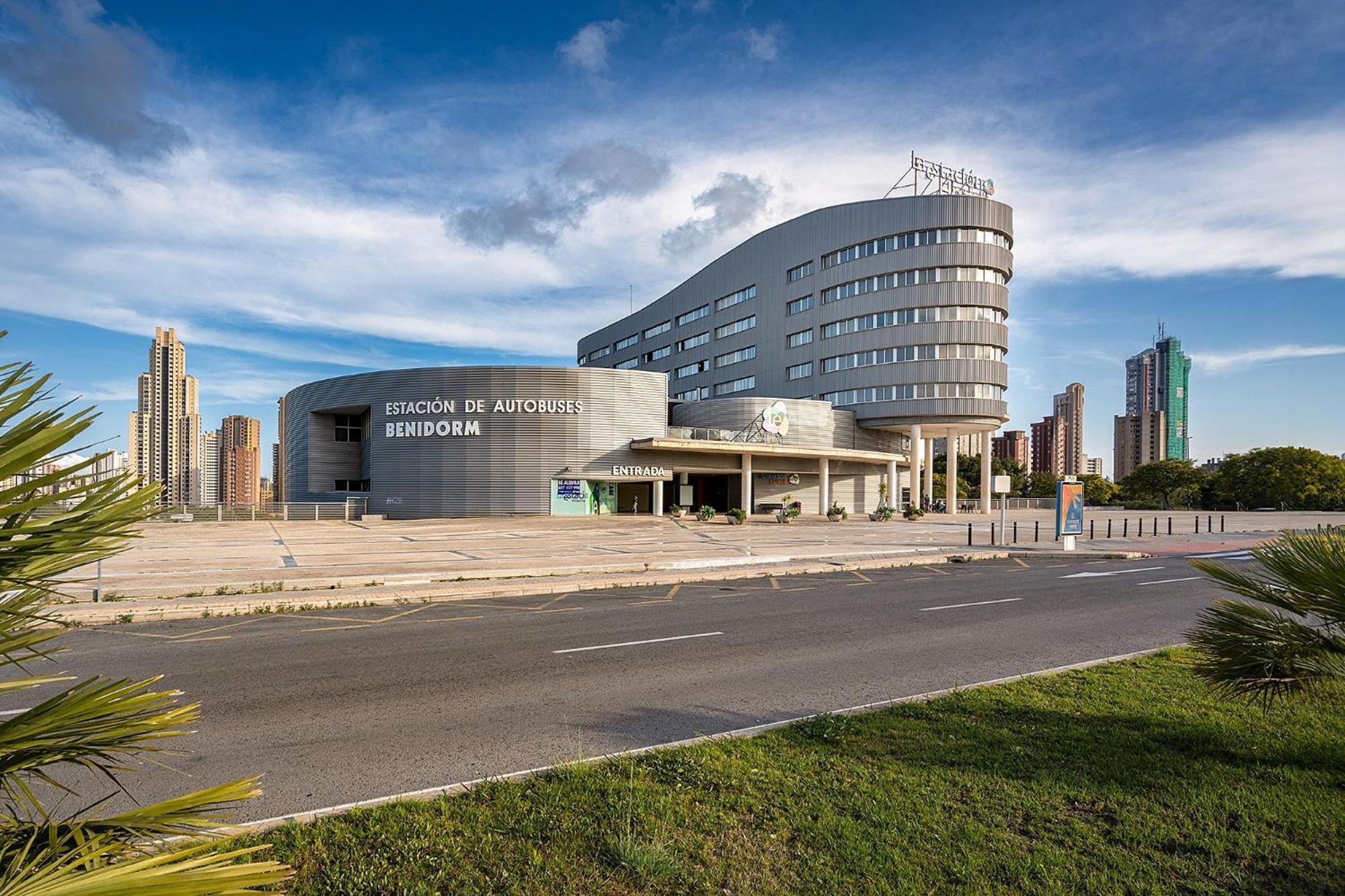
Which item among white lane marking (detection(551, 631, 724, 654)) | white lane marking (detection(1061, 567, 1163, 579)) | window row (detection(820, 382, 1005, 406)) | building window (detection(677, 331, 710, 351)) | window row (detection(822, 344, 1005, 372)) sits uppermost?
building window (detection(677, 331, 710, 351))

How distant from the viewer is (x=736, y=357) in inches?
3100

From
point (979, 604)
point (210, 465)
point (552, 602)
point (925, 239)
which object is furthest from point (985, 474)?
point (210, 465)

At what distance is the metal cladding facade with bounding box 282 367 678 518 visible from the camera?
46719 mm

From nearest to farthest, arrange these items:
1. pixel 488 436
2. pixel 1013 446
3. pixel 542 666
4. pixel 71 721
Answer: pixel 71 721 < pixel 542 666 < pixel 488 436 < pixel 1013 446

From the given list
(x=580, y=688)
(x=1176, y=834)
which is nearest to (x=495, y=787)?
(x=580, y=688)

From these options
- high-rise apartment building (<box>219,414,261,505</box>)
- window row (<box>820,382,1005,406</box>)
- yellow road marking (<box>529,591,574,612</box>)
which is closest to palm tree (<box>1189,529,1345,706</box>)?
yellow road marking (<box>529,591,574,612</box>)

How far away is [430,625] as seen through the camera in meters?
12.3

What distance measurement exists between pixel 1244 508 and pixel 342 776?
101819 millimetres

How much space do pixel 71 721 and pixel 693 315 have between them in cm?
8611

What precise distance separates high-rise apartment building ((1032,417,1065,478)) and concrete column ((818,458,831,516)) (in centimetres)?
15036

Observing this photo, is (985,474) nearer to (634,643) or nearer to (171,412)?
(634,643)

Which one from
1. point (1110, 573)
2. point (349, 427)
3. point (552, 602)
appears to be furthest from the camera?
point (349, 427)

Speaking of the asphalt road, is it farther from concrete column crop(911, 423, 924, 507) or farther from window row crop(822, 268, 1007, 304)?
window row crop(822, 268, 1007, 304)

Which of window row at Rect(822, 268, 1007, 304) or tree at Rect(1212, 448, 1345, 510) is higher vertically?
window row at Rect(822, 268, 1007, 304)
